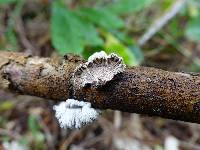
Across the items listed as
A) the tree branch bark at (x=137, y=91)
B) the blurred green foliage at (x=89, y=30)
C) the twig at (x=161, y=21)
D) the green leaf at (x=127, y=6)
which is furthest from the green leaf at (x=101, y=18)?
the tree branch bark at (x=137, y=91)

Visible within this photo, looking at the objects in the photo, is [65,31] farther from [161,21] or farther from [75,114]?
[75,114]

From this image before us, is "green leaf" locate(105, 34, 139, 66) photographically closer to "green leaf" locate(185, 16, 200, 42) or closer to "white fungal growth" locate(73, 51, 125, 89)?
"green leaf" locate(185, 16, 200, 42)

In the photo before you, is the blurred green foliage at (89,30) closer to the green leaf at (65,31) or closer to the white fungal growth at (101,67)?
the green leaf at (65,31)

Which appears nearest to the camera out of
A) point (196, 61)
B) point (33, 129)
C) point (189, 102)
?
point (189, 102)

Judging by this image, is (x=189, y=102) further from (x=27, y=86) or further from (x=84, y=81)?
(x=27, y=86)

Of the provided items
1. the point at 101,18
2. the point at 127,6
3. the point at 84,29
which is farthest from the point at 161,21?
the point at 84,29

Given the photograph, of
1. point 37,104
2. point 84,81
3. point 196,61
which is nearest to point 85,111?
point 84,81
